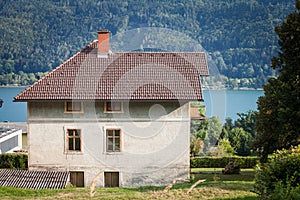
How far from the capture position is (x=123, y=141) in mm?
22734

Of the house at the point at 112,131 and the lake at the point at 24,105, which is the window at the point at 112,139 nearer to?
the house at the point at 112,131

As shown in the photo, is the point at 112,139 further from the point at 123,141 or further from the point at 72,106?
the point at 72,106

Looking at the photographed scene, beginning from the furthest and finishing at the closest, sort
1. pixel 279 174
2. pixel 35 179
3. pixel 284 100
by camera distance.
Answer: pixel 284 100 < pixel 35 179 < pixel 279 174

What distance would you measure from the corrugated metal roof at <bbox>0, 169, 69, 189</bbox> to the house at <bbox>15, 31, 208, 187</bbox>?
1048 mm

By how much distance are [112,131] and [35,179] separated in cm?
467

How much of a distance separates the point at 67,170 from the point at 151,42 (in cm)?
11610

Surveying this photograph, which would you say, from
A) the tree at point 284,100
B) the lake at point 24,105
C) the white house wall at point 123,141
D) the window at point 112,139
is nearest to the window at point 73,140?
the white house wall at point 123,141

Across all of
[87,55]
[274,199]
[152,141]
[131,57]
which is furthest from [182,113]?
[274,199]

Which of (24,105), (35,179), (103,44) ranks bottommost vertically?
(35,179)

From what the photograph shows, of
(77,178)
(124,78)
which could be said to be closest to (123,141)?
(77,178)

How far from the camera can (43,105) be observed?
22516 mm

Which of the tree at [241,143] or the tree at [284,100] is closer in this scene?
the tree at [284,100]

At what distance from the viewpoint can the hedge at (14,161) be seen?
32.9 m

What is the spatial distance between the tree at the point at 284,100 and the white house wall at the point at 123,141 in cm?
407
